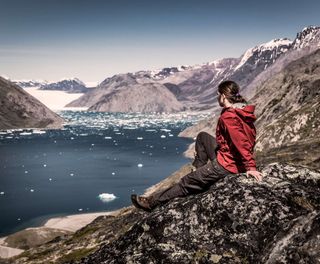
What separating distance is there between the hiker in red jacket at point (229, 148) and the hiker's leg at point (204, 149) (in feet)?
1.52

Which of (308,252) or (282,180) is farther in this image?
(282,180)

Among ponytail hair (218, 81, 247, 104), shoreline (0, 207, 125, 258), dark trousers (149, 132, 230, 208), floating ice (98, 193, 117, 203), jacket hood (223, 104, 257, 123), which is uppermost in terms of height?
ponytail hair (218, 81, 247, 104)

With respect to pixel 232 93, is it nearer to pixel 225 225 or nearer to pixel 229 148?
pixel 229 148

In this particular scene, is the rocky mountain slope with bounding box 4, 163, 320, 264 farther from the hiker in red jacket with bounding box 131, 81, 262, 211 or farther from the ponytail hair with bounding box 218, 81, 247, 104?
the ponytail hair with bounding box 218, 81, 247, 104

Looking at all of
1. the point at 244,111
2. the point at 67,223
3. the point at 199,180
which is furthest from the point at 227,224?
the point at 67,223

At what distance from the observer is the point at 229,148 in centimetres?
1399

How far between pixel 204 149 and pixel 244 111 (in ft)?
8.71

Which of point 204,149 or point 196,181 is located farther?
point 204,149

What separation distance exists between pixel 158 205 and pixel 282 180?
4.57 meters

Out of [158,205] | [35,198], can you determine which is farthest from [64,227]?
[158,205]

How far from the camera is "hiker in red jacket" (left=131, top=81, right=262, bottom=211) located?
13.5m

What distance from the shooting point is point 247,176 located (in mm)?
13141

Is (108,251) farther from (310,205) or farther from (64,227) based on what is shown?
(64,227)

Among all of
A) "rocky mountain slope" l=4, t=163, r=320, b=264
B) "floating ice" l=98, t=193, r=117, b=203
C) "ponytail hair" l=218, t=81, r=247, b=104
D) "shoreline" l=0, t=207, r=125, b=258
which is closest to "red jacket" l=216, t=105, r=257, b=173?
"ponytail hair" l=218, t=81, r=247, b=104
